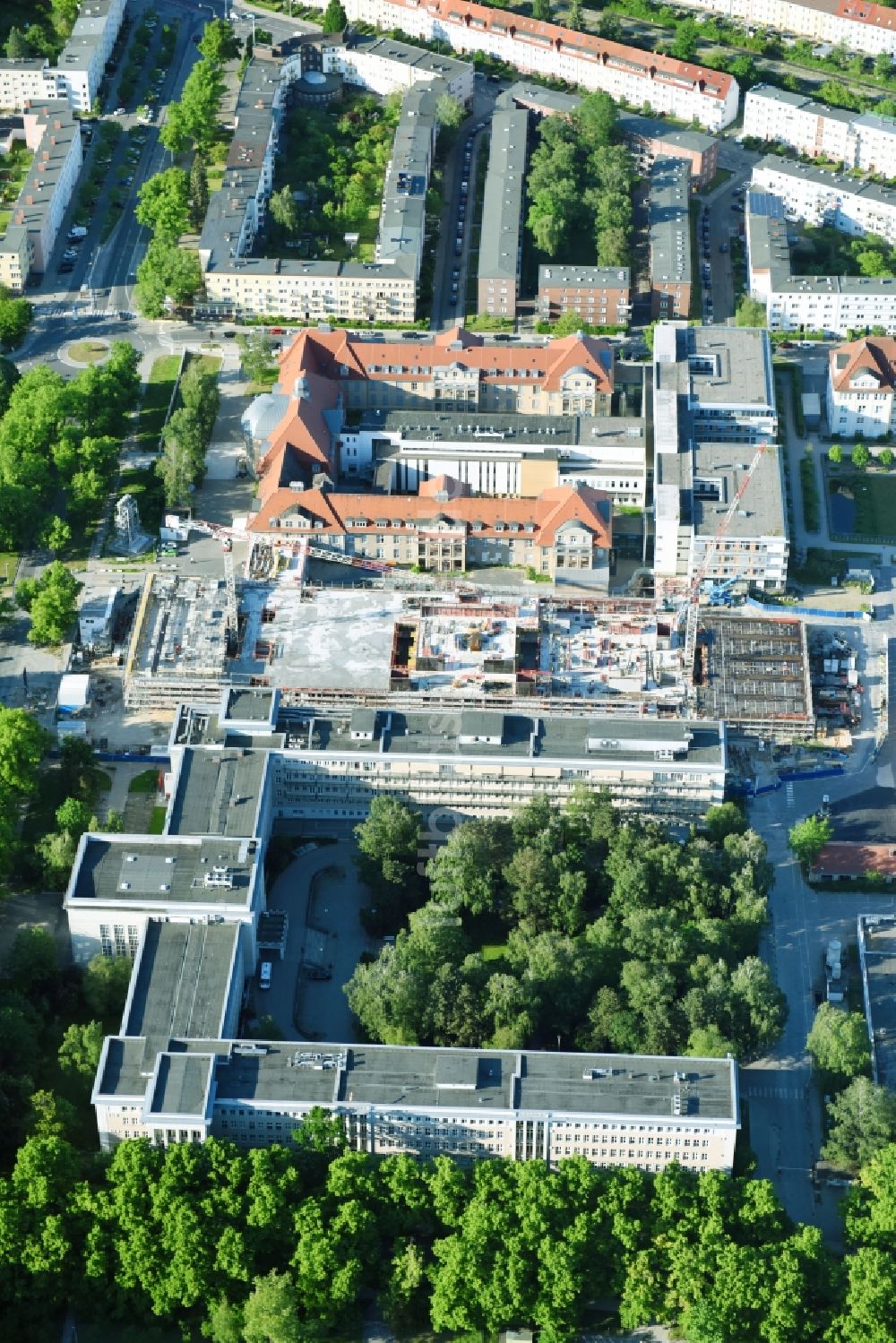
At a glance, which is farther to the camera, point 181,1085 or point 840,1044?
point 840,1044

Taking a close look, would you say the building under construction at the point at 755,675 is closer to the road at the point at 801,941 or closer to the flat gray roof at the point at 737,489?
the road at the point at 801,941

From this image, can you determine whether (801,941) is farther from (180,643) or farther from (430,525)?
(180,643)

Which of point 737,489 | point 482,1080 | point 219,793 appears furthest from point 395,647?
point 482,1080

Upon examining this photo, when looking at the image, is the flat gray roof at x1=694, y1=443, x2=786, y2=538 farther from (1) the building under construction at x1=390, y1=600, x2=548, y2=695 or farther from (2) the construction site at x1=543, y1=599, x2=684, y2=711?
(1) the building under construction at x1=390, y1=600, x2=548, y2=695

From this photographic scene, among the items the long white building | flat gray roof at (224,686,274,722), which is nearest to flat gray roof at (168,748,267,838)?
the long white building

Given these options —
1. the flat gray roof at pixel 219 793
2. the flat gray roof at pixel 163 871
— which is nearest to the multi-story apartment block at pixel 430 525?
the flat gray roof at pixel 219 793
